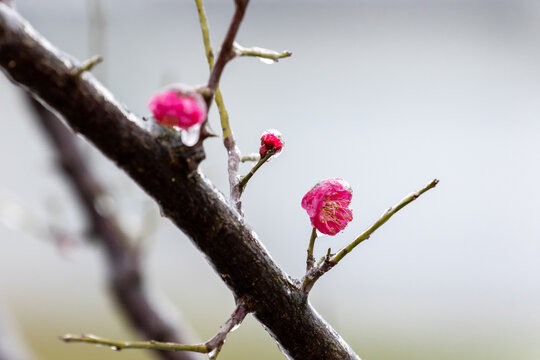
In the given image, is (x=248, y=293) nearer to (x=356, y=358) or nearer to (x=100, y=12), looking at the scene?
(x=356, y=358)

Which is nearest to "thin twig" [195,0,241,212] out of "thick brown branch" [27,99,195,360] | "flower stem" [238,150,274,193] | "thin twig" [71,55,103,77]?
"flower stem" [238,150,274,193]

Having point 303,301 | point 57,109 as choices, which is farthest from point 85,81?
point 303,301

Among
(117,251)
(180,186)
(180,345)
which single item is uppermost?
(117,251)

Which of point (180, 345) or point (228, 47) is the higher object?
point (228, 47)

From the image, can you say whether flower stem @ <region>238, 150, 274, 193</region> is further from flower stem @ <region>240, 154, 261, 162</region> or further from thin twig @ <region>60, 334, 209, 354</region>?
thin twig @ <region>60, 334, 209, 354</region>

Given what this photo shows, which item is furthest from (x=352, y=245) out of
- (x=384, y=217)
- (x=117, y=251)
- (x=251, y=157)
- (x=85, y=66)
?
(x=117, y=251)

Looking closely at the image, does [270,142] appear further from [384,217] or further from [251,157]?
[384,217]
